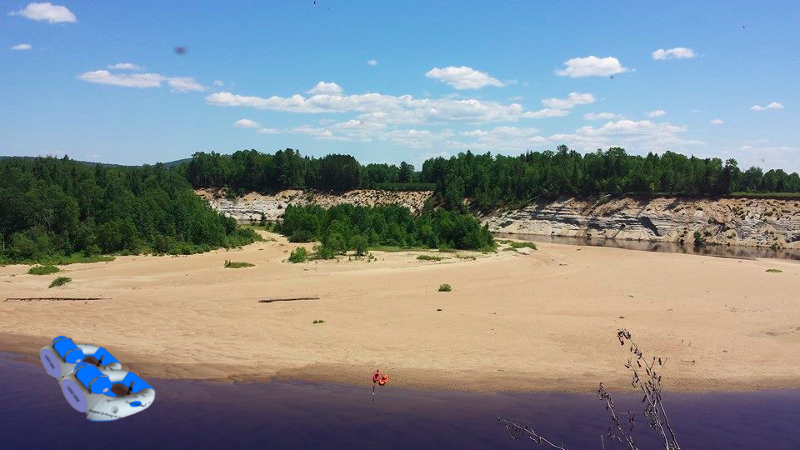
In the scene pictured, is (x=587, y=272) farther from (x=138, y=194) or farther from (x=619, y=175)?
(x=619, y=175)

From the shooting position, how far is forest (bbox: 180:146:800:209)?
9231 cm

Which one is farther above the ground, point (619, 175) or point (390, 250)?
point (619, 175)

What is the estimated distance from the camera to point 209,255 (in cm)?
4534

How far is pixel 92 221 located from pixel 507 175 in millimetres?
77745

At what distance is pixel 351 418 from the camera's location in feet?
42.2

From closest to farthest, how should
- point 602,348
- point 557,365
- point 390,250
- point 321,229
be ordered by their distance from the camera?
point 557,365, point 602,348, point 390,250, point 321,229

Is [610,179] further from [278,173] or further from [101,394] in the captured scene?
[101,394]

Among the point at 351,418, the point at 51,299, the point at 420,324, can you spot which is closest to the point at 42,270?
the point at 51,299

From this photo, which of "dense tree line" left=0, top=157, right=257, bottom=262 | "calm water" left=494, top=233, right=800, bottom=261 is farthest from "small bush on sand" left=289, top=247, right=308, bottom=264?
"calm water" left=494, top=233, right=800, bottom=261

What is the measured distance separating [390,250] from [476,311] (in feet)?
82.5

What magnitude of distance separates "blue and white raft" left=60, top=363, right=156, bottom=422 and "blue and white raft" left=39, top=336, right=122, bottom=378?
2.3 inches

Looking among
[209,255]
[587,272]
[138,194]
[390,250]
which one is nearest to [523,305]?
[587,272]

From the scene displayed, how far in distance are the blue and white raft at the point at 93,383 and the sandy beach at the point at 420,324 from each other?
37.7 feet

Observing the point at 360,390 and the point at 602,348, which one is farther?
the point at 602,348
